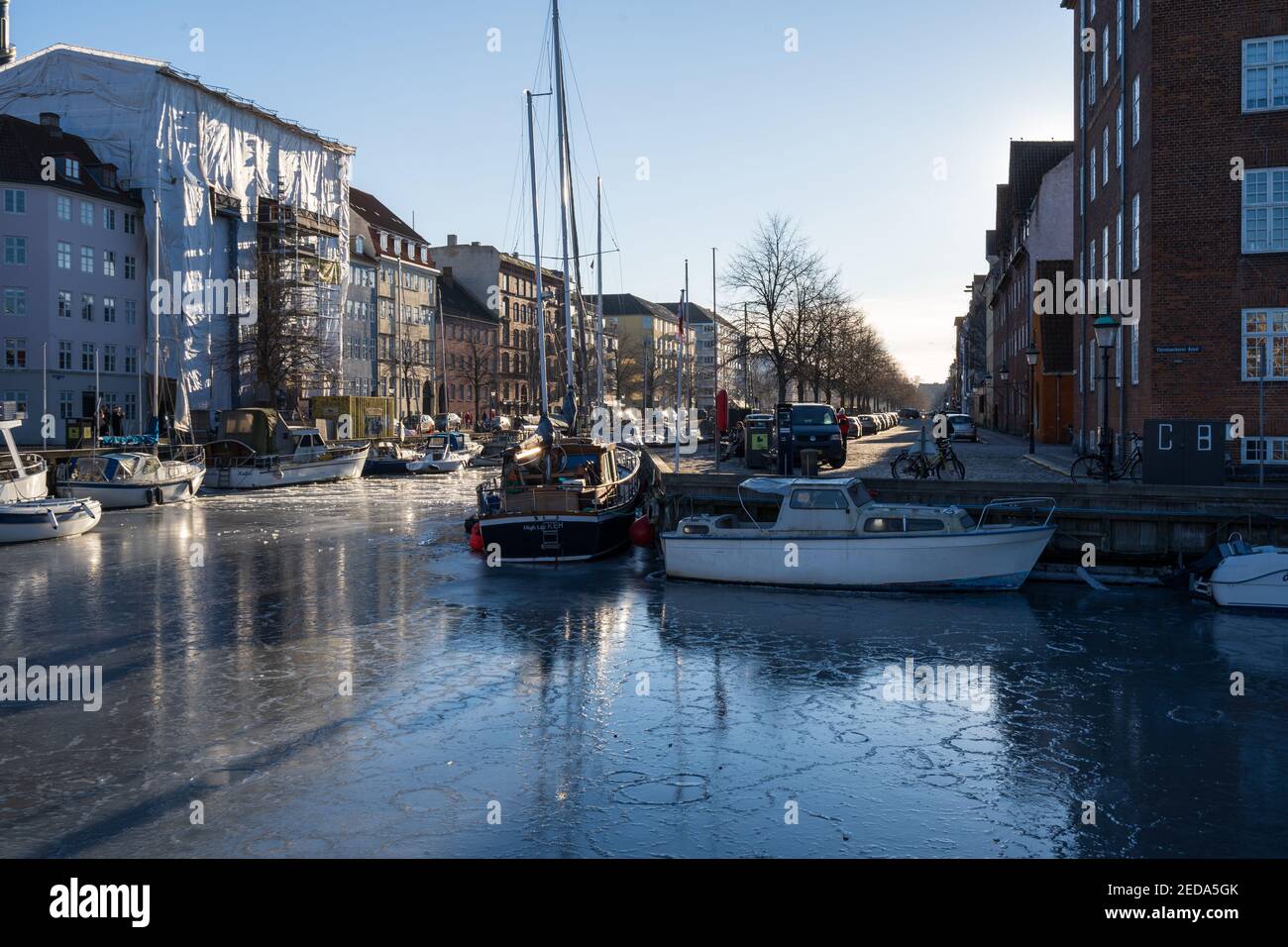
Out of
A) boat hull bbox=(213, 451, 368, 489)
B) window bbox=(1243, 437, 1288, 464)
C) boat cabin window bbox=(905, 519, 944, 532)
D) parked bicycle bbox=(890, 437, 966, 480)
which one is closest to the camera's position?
boat cabin window bbox=(905, 519, 944, 532)

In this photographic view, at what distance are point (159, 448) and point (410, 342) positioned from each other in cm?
4784

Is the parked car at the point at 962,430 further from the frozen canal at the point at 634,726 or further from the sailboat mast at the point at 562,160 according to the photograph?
the frozen canal at the point at 634,726

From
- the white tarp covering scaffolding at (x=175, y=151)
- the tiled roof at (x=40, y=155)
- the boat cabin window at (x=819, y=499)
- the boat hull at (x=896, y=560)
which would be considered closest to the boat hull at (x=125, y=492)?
the white tarp covering scaffolding at (x=175, y=151)

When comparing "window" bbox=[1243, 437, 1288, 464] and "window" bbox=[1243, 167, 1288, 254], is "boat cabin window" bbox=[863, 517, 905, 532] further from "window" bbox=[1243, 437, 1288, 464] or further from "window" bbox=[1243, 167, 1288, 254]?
"window" bbox=[1243, 167, 1288, 254]

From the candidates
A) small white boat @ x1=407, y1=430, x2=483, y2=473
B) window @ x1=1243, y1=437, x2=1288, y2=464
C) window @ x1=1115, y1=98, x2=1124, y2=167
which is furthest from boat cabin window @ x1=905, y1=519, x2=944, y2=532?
small white boat @ x1=407, y1=430, x2=483, y2=473

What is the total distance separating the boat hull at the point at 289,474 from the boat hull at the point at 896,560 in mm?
33371

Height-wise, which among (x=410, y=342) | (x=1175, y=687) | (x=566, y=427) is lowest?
(x=1175, y=687)

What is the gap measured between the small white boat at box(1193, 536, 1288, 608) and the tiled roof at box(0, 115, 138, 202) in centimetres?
5789

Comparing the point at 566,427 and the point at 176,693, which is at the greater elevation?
the point at 566,427

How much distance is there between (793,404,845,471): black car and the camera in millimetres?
36438

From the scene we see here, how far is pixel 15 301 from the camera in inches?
2333

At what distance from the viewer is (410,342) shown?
96812mm
